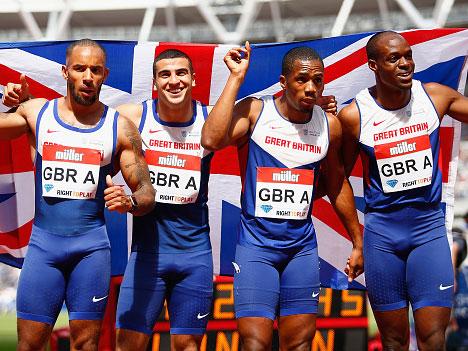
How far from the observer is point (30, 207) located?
7695 mm

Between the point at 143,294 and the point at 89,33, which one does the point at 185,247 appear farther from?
the point at 89,33

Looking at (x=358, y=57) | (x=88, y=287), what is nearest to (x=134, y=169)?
(x=88, y=287)

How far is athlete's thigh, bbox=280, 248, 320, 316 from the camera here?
5914 mm

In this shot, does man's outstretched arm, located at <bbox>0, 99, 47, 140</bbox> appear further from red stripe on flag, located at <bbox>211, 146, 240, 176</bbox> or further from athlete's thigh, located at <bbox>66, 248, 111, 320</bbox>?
red stripe on flag, located at <bbox>211, 146, 240, 176</bbox>

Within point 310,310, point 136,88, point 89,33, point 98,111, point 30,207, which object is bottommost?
point 310,310

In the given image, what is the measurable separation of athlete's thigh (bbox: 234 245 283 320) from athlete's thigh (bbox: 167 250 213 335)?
0.38 m

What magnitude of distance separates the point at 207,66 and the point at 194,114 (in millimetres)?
1327

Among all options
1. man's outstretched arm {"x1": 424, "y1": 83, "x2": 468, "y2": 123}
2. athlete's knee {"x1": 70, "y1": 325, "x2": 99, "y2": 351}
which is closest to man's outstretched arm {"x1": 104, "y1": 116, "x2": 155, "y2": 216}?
athlete's knee {"x1": 70, "y1": 325, "x2": 99, "y2": 351}

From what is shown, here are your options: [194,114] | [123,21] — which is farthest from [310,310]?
[123,21]

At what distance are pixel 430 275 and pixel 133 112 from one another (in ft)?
7.78

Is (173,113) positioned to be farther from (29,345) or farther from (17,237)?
(17,237)

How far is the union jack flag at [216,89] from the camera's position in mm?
7457

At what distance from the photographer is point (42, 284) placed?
584cm

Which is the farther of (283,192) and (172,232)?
(172,232)
